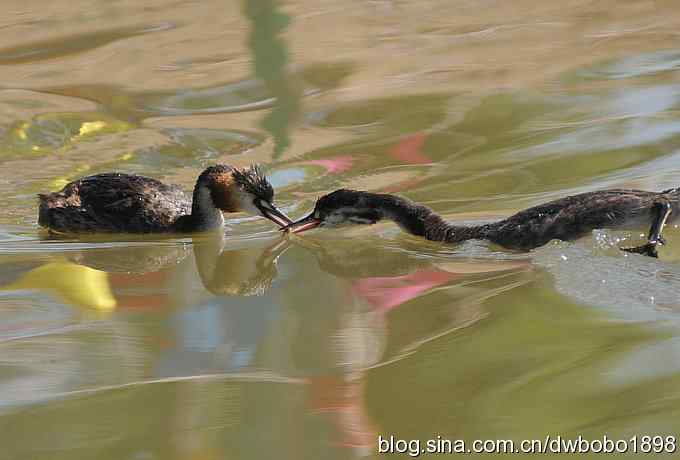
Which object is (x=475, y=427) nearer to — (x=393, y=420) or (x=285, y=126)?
(x=393, y=420)

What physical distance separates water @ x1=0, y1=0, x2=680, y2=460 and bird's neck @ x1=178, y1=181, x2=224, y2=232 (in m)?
0.21

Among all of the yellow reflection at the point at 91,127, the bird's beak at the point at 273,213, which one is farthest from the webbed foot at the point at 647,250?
the yellow reflection at the point at 91,127

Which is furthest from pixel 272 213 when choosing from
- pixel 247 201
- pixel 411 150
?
pixel 411 150

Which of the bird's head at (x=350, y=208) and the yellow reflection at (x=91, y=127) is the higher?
the bird's head at (x=350, y=208)

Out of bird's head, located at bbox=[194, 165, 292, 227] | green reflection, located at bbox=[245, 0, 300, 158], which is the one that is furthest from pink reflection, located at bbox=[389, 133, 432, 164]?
bird's head, located at bbox=[194, 165, 292, 227]

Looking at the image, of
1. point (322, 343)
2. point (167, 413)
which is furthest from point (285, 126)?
point (167, 413)

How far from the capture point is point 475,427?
4344 mm

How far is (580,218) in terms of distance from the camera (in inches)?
266

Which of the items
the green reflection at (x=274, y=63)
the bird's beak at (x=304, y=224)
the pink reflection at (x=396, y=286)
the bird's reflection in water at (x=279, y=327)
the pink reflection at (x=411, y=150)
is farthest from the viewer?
the green reflection at (x=274, y=63)

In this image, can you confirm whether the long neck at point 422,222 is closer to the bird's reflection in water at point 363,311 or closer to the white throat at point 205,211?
the bird's reflection in water at point 363,311

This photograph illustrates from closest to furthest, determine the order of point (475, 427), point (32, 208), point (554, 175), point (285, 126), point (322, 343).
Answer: point (475, 427)
point (322, 343)
point (554, 175)
point (32, 208)
point (285, 126)

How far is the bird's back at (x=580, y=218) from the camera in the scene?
22.1 ft

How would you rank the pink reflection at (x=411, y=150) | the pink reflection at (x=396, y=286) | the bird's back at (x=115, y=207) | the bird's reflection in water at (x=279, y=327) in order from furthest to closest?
the pink reflection at (x=411, y=150), the bird's back at (x=115, y=207), the pink reflection at (x=396, y=286), the bird's reflection in water at (x=279, y=327)

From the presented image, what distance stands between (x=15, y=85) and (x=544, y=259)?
627 centimetres
